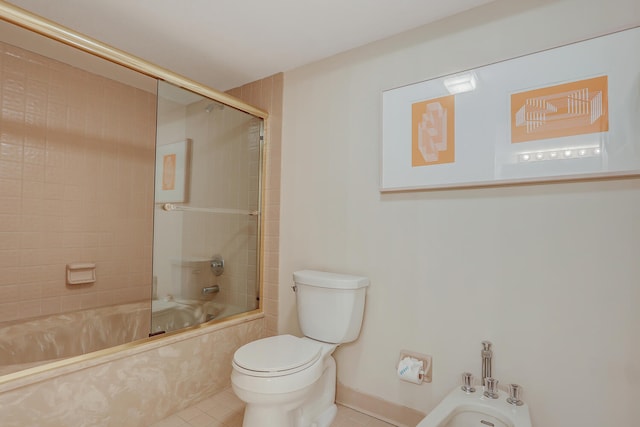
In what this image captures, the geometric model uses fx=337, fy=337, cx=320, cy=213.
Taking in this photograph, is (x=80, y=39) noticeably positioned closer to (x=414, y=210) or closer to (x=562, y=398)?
(x=414, y=210)

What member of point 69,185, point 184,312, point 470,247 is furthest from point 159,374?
point 470,247

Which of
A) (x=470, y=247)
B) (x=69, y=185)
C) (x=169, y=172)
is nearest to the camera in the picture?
(x=470, y=247)

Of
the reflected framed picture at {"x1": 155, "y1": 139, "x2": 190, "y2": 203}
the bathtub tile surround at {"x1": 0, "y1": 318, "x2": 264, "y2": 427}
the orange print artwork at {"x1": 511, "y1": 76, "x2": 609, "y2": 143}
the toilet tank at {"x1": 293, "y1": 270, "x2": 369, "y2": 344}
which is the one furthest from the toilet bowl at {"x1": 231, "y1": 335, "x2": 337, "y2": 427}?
the orange print artwork at {"x1": 511, "y1": 76, "x2": 609, "y2": 143}

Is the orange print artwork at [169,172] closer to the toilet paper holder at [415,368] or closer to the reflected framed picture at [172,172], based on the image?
the reflected framed picture at [172,172]

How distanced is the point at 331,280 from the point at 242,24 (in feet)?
4.67

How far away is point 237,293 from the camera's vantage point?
2.27 meters

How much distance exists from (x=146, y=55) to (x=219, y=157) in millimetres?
780

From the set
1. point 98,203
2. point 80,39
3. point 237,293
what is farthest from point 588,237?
point 98,203

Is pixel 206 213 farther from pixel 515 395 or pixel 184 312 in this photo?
pixel 515 395

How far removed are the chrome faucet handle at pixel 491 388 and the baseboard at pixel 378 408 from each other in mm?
407

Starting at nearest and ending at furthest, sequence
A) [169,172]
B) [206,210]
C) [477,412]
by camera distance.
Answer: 1. [477,412]
2. [169,172]
3. [206,210]

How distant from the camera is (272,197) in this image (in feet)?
7.70

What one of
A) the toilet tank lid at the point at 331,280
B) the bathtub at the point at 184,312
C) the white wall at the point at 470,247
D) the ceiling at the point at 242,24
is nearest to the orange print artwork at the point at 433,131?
the white wall at the point at 470,247

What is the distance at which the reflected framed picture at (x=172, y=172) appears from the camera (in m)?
1.87
